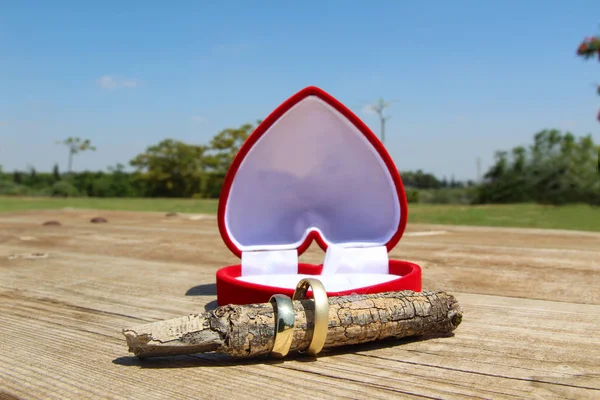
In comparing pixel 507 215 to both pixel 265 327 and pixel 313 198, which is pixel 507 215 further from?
pixel 265 327

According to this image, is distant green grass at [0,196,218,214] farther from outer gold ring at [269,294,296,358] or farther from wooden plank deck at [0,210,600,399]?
outer gold ring at [269,294,296,358]

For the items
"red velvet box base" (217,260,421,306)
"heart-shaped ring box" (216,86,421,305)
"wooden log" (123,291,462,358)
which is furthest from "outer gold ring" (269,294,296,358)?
"heart-shaped ring box" (216,86,421,305)

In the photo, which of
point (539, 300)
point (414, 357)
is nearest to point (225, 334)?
point (414, 357)

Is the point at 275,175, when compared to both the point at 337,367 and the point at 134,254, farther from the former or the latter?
the point at 134,254

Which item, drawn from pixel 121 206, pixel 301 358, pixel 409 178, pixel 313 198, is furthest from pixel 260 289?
pixel 409 178

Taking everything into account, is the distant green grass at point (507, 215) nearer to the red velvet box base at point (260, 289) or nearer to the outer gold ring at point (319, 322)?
the red velvet box base at point (260, 289)
